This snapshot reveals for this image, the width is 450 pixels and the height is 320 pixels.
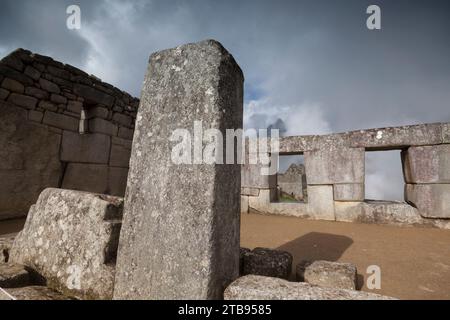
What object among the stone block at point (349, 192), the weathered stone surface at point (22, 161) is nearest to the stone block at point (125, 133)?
the weathered stone surface at point (22, 161)

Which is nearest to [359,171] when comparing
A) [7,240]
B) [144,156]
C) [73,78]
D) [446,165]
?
[446,165]

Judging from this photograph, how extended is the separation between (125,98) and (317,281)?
6.66m

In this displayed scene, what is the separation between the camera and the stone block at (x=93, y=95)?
18.9 ft

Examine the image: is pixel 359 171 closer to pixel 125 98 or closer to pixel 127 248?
pixel 127 248

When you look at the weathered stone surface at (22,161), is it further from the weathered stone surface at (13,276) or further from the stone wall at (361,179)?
the stone wall at (361,179)

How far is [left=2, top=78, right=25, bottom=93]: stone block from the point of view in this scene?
15.0 ft

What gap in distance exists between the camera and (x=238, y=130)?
71.5 inches

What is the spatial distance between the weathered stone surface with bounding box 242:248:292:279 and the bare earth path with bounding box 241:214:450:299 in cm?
90

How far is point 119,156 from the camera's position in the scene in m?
6.67

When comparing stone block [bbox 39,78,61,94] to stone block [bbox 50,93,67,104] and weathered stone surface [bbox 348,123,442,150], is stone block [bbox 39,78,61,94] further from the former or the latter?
weathered stone surface [bbox 348,123,442,150]

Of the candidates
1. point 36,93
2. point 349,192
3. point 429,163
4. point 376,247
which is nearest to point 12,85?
point 36,93

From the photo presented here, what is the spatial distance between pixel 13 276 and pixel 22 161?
387 cm

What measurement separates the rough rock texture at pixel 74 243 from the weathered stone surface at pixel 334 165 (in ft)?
18.5
